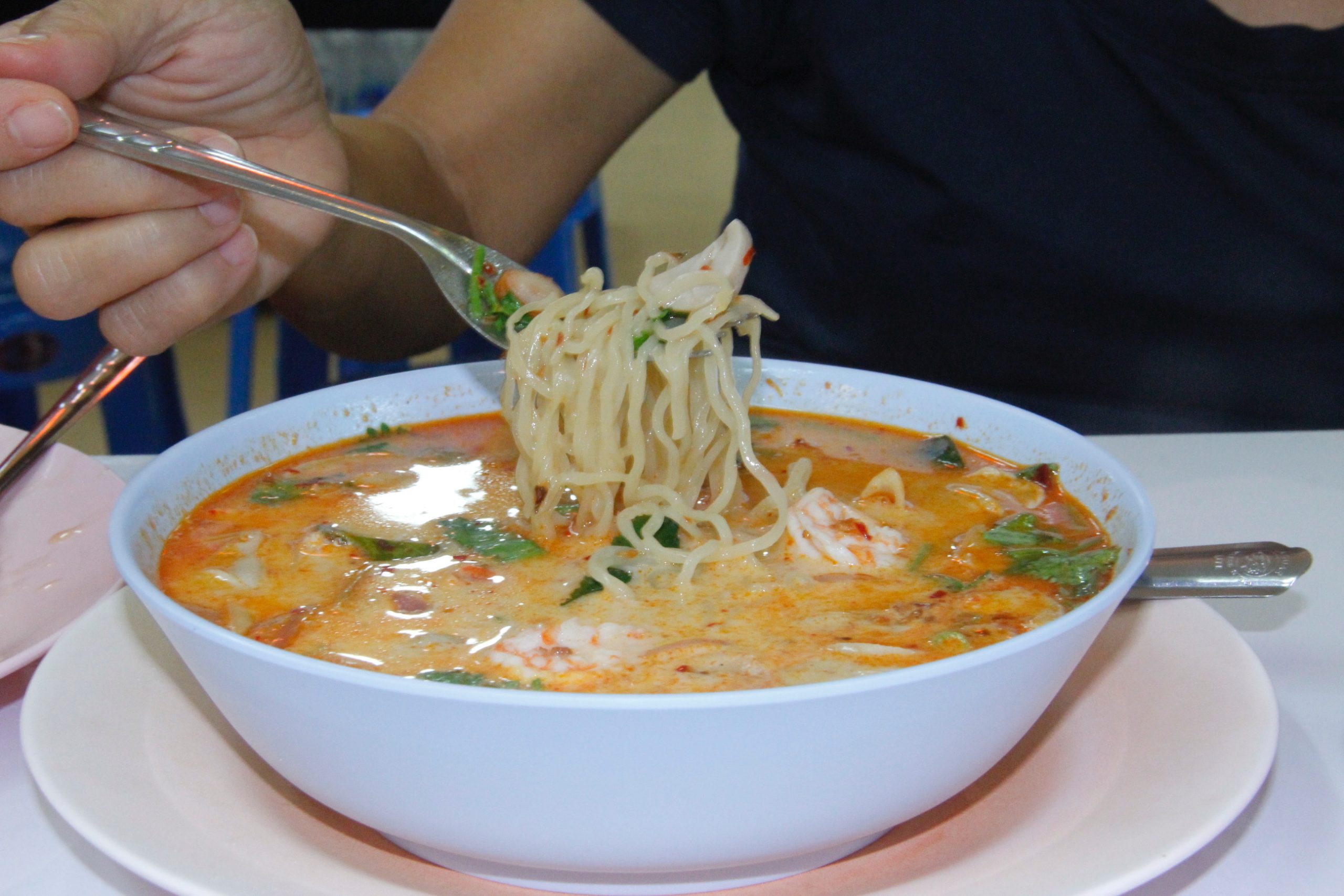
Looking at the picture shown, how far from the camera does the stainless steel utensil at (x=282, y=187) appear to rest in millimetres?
1769

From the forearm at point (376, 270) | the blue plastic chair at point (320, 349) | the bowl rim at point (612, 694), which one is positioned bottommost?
the blue plastic chair at point (320, 349)

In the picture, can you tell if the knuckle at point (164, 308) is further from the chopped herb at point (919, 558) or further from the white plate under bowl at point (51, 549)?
the chopped herb at point (919, 558)

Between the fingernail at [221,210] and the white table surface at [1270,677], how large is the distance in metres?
0.55

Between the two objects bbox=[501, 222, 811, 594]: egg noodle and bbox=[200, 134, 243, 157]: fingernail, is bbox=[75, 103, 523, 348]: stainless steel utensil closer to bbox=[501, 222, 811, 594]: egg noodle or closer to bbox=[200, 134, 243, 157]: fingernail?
bbox=[200, 134, 243, 157]: fingernail

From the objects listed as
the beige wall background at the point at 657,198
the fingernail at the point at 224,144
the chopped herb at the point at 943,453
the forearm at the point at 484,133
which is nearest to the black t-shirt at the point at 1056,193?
the forearm at the point at 484,133

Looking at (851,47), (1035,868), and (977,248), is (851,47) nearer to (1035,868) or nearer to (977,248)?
(977,248)

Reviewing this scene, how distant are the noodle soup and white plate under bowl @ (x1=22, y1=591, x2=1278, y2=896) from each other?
11cm

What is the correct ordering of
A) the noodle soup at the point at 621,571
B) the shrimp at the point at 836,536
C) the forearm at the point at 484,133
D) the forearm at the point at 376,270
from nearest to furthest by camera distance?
the noodle soup at the point at 621,571, the shrimp at the point at 836,536, the forearm at the point at 376,270, the forearm at the point at 484,133

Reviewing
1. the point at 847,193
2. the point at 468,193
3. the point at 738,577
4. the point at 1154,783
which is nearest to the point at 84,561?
the point at 738,577

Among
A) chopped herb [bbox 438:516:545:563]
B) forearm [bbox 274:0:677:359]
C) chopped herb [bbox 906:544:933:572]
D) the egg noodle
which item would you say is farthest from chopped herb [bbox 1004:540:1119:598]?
forearm [bbox 274:0:677:359]

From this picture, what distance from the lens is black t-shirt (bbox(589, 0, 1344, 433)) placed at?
2.59 meters

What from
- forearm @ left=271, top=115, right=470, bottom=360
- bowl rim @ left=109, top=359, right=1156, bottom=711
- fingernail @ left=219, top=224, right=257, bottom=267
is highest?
bowl rim @ left=109, top=359, right=1156, bottom=711

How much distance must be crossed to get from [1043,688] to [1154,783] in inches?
6.7

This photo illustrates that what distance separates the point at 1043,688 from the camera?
1.14 meters
